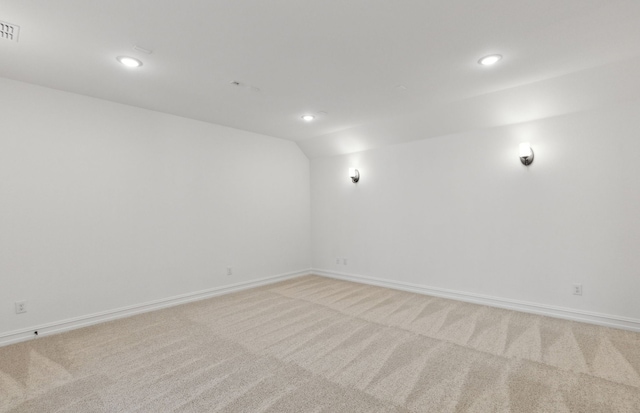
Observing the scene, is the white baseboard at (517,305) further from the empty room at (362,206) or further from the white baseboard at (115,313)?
the white baseboard at (115,313)

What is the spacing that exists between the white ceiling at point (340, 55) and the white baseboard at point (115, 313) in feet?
8.42

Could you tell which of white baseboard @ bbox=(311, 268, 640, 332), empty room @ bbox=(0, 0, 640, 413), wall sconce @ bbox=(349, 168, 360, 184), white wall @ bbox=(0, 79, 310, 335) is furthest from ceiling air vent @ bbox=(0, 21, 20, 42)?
white baseboard @ bbox=(311, 268, 640, 332)

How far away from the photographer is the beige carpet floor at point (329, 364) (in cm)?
198

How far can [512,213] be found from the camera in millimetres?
3803

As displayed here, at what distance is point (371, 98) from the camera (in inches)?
145

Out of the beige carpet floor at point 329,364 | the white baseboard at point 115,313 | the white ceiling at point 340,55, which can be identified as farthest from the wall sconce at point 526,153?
the white baseboard at point 115,313

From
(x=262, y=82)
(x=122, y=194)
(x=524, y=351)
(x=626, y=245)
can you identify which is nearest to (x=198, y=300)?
(x=122, y=194)

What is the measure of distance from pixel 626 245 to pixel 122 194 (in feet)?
18.7

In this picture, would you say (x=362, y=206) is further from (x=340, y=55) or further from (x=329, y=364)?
(x=329, y=364)

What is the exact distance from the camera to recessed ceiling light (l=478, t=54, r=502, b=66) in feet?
8.86

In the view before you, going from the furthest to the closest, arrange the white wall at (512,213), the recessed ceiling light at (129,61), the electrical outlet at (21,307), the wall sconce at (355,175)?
the wall sconce at (355,175)
the white wall at (512,213)
the electrical outlet at (21,307)
the recessed ceiling light at (129,61)

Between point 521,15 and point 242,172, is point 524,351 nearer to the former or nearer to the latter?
point 521,15

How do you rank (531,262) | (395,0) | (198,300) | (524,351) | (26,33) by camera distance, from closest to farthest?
(395,0) < (26,33) < (524,351) < (531,262) < (198,300)

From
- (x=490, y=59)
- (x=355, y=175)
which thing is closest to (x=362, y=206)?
(x=355, y=175)
